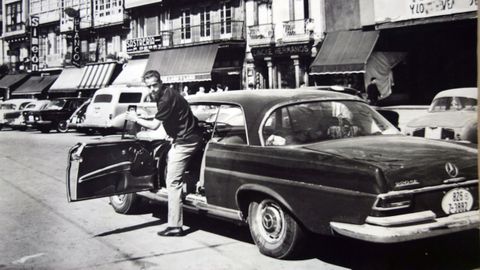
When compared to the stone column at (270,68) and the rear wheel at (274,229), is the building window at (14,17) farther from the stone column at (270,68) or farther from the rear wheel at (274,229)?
the rear wheel at (274,229)

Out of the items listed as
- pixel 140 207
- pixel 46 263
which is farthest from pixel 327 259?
pixel 140 207

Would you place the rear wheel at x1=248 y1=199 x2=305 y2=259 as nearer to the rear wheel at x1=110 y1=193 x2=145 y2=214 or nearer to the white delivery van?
the rear wheel at x1=110 y1=193 x2=145 y2=214

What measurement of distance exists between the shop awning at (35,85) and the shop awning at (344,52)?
27.8m

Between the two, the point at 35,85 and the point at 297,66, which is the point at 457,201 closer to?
the point at 297,66

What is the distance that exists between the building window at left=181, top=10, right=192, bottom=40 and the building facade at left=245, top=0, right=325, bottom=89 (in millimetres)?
4908

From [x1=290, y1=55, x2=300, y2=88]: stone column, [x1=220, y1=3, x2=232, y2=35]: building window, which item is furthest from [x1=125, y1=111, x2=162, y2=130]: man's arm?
[x1=220, y1=3, x2=232, y2=35]: building window

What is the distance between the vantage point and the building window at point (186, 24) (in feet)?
109

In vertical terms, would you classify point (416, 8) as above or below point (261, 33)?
below

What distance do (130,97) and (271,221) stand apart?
1764 cm

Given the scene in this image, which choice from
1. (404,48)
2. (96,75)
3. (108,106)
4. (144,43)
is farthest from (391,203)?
(96,75)

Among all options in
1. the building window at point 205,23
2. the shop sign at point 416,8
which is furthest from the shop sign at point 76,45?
the shop sign at point 416,8

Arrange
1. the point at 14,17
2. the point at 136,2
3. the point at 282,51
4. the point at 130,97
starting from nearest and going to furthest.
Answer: the point at 130,97 → the point at 282,51 → the point at 136,2 → the point at 14,17

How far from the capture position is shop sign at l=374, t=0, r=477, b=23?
1812 centimetres

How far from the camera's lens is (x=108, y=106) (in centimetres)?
2142
